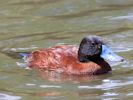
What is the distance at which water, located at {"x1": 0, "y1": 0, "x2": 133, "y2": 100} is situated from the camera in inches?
342

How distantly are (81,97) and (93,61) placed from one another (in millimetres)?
1553

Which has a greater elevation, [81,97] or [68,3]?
[68,3]

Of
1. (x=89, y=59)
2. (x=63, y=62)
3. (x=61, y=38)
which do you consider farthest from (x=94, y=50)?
(x=61, y=38)

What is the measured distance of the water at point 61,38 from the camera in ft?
28.5

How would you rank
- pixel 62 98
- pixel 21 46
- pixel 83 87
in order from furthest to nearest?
1. pixel 21 46
2. pixel 83 87
3. pixel 62 98

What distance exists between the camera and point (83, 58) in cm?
984

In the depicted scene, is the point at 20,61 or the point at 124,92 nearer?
the point at 124,92

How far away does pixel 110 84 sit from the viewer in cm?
903

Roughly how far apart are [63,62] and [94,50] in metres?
0.50

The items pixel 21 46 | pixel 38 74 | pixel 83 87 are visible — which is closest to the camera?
pixel 83 87

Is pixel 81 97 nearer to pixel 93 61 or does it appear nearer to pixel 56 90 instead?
pixel 56 90

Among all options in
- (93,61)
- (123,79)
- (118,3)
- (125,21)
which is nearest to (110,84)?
(123,79)

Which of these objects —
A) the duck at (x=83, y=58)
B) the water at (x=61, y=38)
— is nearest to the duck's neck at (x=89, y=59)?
the duck at (x=83, y=58)

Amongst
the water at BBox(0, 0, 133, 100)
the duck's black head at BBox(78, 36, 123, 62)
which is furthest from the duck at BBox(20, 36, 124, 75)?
the water at BBox(0, 0, 133, 100)
